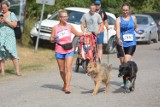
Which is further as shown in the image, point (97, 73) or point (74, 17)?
point (74, 17)

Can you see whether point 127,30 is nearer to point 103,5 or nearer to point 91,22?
point 91,22

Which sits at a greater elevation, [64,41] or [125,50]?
[64,41]

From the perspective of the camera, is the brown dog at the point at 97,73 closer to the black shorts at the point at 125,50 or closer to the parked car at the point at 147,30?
the black shorts at the point at 125,50

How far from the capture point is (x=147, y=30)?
26469 mm

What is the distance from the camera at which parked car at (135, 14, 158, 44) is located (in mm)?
26250

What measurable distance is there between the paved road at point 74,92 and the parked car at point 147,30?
11.0 meters

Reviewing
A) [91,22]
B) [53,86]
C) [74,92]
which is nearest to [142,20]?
[91,22]

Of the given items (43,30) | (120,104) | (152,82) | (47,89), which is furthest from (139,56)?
(120,104)

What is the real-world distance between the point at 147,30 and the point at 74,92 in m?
15.7

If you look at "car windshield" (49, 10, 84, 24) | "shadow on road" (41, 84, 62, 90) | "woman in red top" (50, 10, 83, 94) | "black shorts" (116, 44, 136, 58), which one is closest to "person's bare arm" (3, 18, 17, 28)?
"shadow on road" (41, 84, 62, 90)

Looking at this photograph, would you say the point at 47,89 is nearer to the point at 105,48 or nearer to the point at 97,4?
the point at 97,4

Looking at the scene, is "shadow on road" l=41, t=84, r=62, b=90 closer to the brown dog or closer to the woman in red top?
the woman in red top

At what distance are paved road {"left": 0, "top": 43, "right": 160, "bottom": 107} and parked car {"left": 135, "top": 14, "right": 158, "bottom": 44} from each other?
11.0 meters

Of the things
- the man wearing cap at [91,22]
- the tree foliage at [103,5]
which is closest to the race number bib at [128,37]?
the man wearing cap at [91,22]
